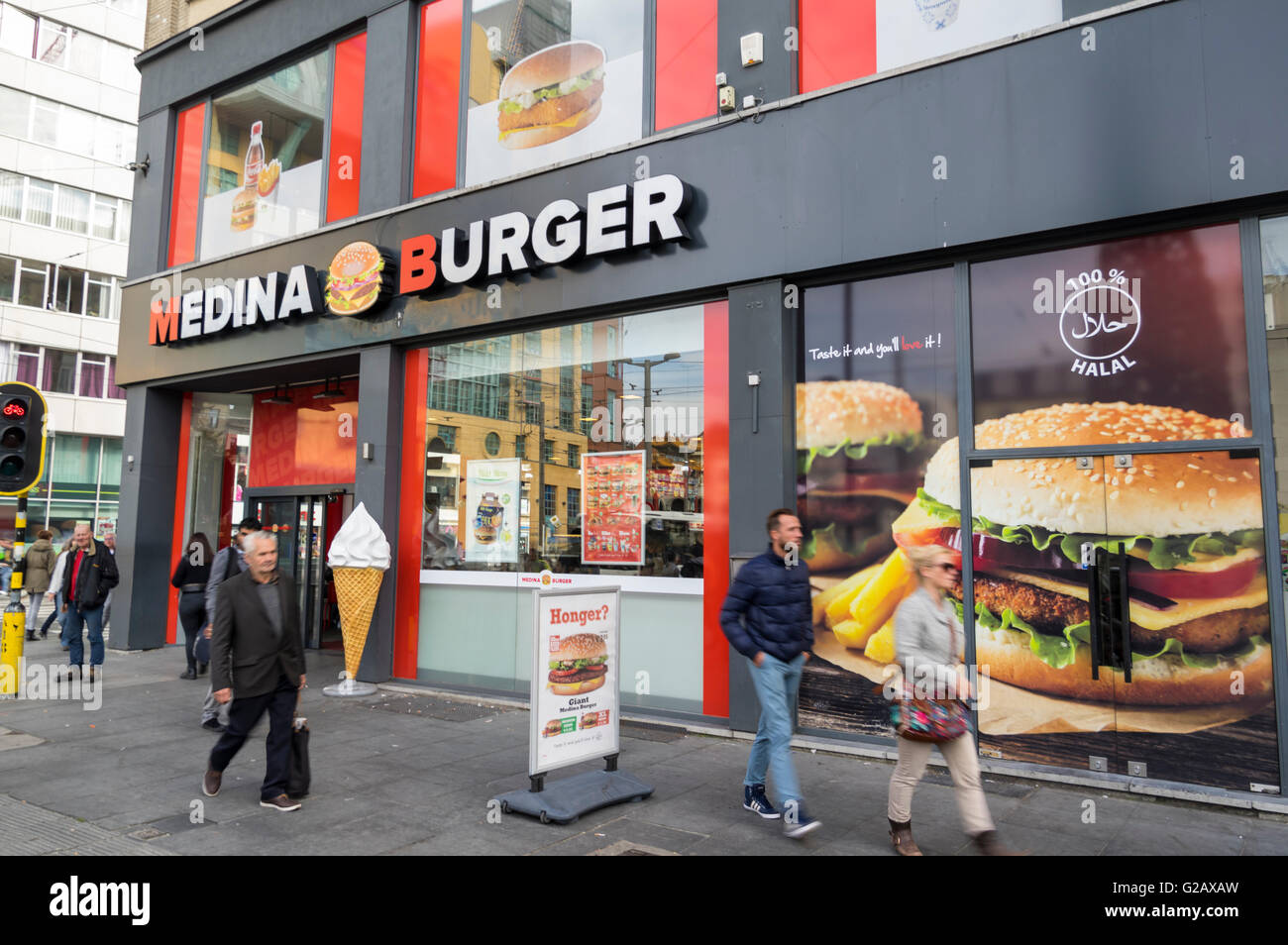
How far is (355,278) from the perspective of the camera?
36.8ft

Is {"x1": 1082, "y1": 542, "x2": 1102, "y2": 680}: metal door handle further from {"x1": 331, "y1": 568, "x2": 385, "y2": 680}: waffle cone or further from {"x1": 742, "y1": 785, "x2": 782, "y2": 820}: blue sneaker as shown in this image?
{"x1": 331, "y1": 568, "x2": 385, "y2": 680}: waffle cone

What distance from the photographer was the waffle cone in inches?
401

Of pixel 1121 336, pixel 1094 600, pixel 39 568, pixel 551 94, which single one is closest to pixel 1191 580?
pixel 1094 600

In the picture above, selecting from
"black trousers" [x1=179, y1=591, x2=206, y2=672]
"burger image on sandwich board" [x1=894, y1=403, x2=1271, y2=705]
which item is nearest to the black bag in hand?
"burger image on sandwich board" [x1=894, y1=403, x2=1271, y2=705]

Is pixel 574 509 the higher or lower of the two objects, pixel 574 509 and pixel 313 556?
the higher

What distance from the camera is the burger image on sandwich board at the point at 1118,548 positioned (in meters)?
6.10

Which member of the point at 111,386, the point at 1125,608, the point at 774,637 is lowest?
the point at 774,637

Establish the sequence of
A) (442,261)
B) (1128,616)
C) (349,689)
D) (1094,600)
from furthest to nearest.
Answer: (442,261), (349,689), (1094,600), (1128,616)

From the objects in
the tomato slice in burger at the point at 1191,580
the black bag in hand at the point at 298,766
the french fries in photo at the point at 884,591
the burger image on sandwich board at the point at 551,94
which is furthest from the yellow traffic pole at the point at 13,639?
the tomato slice in burger at the point at 1191,580

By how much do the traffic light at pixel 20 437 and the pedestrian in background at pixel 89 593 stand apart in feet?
7.43

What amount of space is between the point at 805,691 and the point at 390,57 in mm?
9815

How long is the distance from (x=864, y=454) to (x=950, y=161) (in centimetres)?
263

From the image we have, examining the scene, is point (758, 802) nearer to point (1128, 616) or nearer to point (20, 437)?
point (1128, 616)

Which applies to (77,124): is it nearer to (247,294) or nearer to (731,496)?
(247,294)
